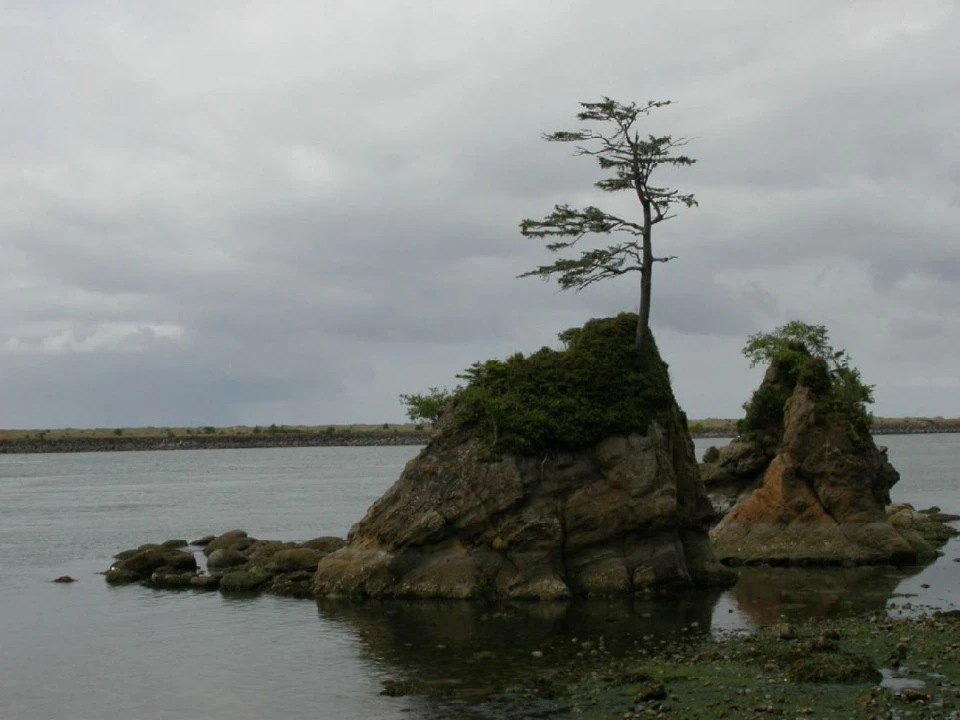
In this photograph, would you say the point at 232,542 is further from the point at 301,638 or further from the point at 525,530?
the point at 301,638

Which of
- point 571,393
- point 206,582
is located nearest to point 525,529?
point 571,393

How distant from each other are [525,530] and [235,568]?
15.4 m

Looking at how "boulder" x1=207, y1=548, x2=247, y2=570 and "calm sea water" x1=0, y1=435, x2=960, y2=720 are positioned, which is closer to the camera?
"calm sea water" x1=0, y1=435, x2=960, y2=720

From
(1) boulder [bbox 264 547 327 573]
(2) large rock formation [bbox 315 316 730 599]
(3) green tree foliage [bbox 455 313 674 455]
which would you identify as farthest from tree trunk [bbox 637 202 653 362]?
(1) boulder [bbox 264 547 327 573]

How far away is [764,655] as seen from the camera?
29250 millimetres

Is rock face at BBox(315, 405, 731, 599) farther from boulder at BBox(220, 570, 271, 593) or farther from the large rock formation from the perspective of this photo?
boulder at BBox(220, 570, 271, 593)

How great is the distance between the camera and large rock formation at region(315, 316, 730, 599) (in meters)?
43.0

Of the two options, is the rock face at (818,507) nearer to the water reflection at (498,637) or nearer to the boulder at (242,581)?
the water reflection at (498,637)

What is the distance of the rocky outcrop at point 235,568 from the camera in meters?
47.6

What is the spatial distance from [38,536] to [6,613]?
30.6 m

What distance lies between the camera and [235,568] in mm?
51250

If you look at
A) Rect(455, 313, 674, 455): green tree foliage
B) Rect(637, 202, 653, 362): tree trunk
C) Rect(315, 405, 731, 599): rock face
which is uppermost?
Rect(637, 202, 653, 362): tree trunk

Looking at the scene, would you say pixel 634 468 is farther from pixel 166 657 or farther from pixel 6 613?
pixel 6 613

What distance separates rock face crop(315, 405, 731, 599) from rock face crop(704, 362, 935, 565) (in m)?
8.59
